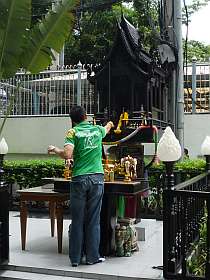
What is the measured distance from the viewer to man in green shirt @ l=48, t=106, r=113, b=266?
216 inches

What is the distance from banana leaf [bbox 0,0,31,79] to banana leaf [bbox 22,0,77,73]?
176 mm

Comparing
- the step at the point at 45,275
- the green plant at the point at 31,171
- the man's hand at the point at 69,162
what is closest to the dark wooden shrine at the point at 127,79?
the man's hand at the point at 69,162

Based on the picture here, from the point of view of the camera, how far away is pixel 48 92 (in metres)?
12.0

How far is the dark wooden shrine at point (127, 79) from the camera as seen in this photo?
742 cm

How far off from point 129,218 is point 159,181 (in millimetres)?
2684

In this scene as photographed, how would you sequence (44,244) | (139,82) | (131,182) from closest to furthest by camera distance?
(131,182) → (44,244) → (139,82)

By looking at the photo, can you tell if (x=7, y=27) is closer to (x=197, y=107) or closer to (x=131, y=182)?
(x=131, y=182)

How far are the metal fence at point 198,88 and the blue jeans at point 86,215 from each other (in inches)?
238

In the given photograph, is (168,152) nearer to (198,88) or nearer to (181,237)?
(181,237)

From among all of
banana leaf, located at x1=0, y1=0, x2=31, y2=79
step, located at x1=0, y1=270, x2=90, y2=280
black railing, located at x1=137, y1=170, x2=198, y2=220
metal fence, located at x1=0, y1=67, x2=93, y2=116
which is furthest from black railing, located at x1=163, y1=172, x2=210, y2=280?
metal fence, located at x1=0, y1=67, x2=93, y2=116

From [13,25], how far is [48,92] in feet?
19.6

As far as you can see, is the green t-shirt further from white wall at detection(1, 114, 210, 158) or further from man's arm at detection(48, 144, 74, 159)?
white wall at detection(1, 114, 210, 158)

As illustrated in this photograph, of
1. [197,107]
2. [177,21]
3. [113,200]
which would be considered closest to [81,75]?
[197,107]

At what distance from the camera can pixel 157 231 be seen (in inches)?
298
